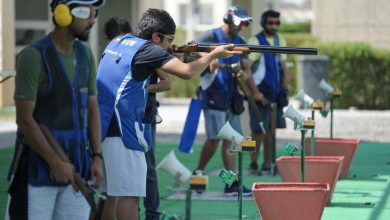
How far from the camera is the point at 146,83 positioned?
24.3 ft

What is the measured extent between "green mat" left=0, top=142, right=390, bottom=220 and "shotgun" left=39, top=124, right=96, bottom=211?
13.0ft

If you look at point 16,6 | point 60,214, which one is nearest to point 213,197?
point 60,214

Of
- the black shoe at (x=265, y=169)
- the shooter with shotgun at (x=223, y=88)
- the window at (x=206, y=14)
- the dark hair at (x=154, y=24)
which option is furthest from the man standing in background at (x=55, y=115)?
the window at (x=206, y=14)

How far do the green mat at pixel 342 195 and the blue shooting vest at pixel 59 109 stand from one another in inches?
159

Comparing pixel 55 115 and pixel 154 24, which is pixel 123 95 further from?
pixel 55 115

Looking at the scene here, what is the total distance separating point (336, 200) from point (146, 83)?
4.15m

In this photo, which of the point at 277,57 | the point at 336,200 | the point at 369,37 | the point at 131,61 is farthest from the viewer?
the point at 369,37

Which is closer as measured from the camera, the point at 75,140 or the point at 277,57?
the point at 75,140

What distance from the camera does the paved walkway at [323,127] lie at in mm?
18562

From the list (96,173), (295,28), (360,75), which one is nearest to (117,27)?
(96,173)

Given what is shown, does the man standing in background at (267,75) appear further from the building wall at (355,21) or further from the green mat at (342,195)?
the building wall at (355,21)

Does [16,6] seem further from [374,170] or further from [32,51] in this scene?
[32,51]

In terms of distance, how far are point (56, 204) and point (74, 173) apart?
0.72ft

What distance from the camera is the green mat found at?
10.1m
